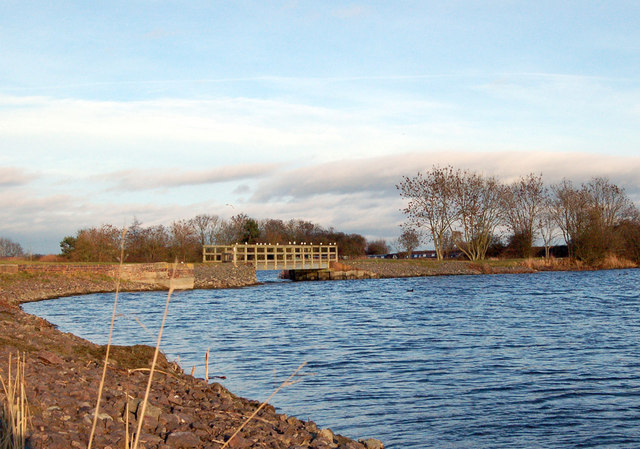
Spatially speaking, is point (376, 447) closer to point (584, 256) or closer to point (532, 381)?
point (532, 381)

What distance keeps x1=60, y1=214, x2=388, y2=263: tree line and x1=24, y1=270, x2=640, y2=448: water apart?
5.09 m

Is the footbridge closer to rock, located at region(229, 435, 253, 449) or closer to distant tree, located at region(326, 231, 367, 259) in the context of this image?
distant tree, located at region(326, 231, 367, 259)

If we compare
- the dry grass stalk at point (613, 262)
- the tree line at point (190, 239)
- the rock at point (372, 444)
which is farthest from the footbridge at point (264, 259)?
the rock at point (372, 444)

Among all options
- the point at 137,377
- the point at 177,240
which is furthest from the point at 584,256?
the point at 137,377

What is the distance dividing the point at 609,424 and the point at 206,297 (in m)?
27.5

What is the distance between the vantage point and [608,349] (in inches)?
563

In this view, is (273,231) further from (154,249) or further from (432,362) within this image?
(432,362)

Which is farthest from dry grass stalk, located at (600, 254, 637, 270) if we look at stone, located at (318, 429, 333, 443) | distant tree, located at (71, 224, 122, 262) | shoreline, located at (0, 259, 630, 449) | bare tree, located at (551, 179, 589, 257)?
stone, located at (318, 429, 333, 443)

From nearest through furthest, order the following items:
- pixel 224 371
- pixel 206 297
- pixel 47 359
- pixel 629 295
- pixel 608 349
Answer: pixel 47 359 → pixel 224 371 → pixel 608 349 → pixel 629 295 → pixel 206 297

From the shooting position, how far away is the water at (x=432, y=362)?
823 cm

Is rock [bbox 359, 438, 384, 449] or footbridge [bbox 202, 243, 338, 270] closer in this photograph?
rock [bbox 359, 438, 384, 449]

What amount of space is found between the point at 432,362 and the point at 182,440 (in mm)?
8240

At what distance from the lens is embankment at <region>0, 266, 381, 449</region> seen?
5.36 meters

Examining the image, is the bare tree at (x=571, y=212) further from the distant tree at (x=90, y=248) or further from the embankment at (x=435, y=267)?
the distant tree at (x=90, y=248)
